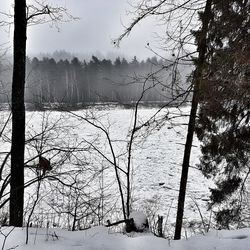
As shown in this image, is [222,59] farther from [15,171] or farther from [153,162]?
[153,162]

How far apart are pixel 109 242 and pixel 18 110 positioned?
10.5 ft

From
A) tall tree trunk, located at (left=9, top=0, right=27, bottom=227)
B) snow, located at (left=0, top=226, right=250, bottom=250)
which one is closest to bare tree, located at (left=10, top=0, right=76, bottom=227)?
tall tree trunk, located at (left=9, top=0, right=27, bottom=227)

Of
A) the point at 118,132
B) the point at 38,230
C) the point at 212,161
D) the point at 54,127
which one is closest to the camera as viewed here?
the point at 38,230

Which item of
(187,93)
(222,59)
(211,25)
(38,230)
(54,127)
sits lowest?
(38,230)

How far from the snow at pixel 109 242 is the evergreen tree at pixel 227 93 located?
2.13m

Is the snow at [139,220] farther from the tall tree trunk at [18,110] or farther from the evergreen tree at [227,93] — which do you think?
the evergreen tree at [227,93]

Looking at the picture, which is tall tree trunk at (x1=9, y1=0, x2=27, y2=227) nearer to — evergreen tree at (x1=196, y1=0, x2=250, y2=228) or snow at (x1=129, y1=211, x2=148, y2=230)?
snow at (x1=129, y1=211, x2=148, y2=230)

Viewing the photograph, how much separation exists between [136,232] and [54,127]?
10.4 feet

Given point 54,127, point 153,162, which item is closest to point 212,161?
point 54,127

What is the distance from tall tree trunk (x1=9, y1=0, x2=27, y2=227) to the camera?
193 inches

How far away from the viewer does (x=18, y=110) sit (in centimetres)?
511

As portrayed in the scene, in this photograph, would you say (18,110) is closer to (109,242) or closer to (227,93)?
(109,242)

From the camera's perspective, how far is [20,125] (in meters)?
5.18

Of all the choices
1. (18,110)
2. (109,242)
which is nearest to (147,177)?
(18,110)
